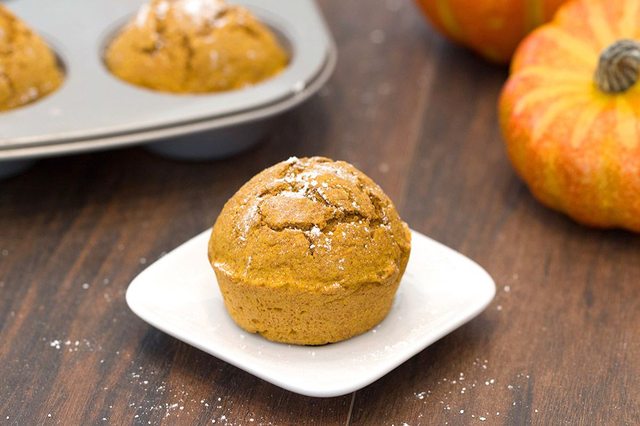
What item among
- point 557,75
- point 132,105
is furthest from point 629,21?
point 132,105

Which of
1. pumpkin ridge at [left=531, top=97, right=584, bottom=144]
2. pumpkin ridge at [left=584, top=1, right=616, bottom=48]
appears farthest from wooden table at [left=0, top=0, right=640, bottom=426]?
pumpkin ridge at [left=584, top=1, right=616, bottom=48]

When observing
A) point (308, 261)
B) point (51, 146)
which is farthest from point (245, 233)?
point (51, 146)

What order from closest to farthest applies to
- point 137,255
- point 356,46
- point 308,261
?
point 308,261 → point 137,255 → point 356,46

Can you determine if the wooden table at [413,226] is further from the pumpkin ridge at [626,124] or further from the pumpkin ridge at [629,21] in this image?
the pumpkin ridge at [629,21]

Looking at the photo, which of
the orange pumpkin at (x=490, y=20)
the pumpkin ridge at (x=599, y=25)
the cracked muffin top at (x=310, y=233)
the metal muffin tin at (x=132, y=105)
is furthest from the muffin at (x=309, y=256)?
the orange pumpkin at (x=490, y=20)

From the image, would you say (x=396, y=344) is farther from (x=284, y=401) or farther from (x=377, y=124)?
(x=377, y=124)

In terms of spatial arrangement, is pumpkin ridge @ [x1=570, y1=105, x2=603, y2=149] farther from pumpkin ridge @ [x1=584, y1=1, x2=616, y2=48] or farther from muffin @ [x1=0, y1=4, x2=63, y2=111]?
muffin @ [x1=0, y1=4, x2=63, y2=111]
